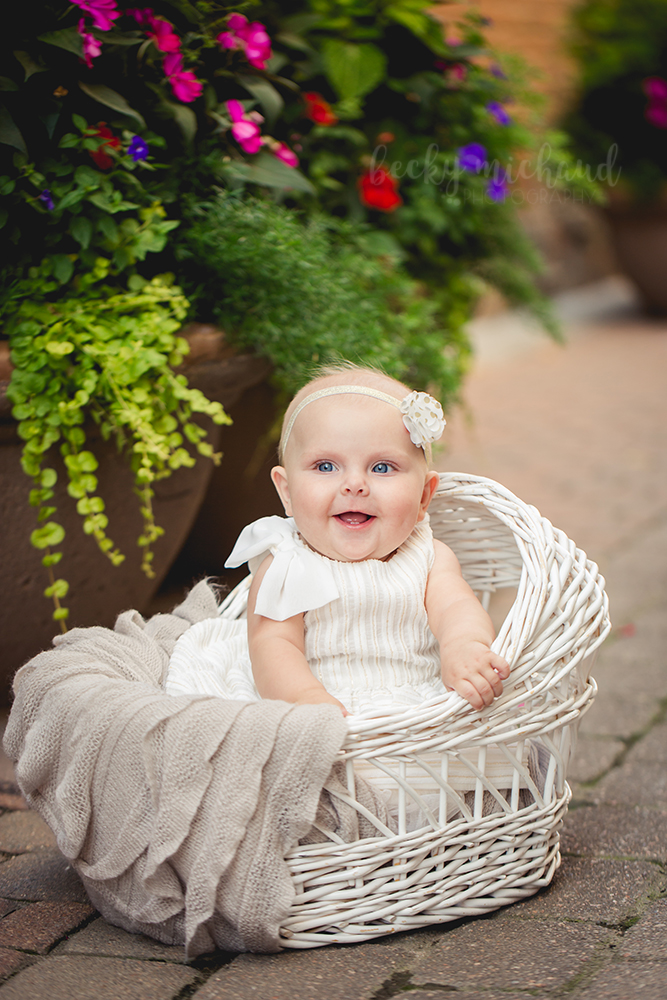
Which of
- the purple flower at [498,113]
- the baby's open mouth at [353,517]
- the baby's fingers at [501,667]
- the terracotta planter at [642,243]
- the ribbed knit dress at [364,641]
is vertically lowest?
the terracotta planter at [642,243]

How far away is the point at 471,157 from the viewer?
9.65 feet

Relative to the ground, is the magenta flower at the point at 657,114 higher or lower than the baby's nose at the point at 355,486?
lower

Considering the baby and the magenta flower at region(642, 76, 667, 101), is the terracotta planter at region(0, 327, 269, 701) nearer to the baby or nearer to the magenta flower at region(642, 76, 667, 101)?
the baby

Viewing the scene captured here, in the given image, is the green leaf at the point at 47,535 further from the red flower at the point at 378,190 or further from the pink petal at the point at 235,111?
the red flower at the point at 378,190

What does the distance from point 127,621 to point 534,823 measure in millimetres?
789

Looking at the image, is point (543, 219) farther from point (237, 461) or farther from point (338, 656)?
point (338, 656)

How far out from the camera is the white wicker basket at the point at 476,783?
4.50ft

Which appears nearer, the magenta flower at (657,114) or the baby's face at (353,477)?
the baby's face at (353,477)

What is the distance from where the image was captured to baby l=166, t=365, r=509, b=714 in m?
1.59

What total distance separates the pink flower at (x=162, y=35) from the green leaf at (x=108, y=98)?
0.16 m

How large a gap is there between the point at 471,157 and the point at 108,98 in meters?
1.28

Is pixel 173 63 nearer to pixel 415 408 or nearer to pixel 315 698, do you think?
pixel 415 408

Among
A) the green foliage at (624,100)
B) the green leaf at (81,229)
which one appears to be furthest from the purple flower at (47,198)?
the green foliage at (624,100)

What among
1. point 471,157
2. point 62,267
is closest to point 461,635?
point 62,267
